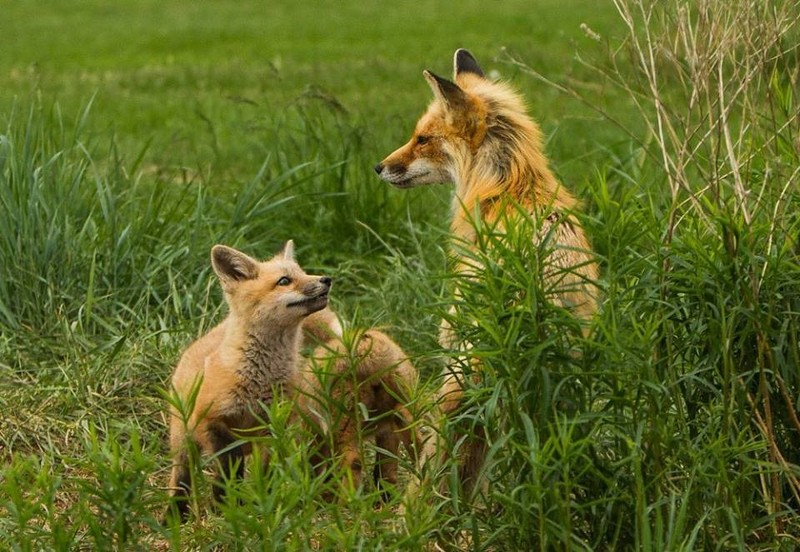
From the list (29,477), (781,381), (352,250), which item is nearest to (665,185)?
(352,250)

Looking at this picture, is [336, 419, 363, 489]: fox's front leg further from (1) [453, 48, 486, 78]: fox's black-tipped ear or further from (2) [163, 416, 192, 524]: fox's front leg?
(1) [453, 48, 486, 78]: fox's black-tipped ear

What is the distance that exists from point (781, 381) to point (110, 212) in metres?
3.89

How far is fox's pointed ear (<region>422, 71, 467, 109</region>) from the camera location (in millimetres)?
6484

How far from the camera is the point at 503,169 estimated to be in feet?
20.8

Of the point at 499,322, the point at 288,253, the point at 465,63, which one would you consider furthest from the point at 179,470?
the point at 465,63

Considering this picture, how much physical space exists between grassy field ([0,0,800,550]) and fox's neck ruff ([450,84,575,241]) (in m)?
0.26

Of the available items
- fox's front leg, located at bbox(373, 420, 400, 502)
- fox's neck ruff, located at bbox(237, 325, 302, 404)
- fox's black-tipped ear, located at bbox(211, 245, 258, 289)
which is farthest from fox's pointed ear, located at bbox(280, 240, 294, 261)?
fox's front leg, located at bbox(373, 420, 400, 502)

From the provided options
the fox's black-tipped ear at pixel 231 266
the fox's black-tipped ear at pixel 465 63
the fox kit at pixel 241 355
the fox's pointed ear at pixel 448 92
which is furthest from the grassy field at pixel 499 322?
→ the fox's black-tipped ear at pixel 231 266

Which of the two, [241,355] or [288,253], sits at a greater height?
[288,253]

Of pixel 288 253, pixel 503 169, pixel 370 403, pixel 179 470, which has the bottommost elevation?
pixel 179 470

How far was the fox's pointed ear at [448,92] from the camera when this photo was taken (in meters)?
6.48

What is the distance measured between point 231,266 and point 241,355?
0.49m

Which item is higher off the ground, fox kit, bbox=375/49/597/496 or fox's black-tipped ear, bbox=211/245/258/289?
fox kit, bbox=375/49/597/496

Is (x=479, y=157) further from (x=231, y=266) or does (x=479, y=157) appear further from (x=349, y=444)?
(x=349, y=444)
